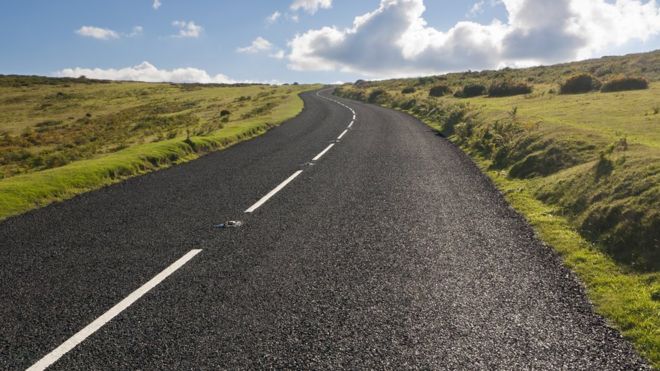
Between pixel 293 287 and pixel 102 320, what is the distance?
1.99 metres

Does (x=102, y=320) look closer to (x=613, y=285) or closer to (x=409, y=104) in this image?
(x=613, y=285)

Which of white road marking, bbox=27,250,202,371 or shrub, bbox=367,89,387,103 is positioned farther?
shrub, bbox=367,89,387,103

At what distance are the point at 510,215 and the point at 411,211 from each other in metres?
1.79

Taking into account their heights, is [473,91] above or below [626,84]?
below

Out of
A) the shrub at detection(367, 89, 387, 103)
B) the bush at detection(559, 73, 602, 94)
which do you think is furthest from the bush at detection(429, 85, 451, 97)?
the bush at detection(559, 73, 602, 94)

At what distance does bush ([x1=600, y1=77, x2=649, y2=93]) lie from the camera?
102 feet

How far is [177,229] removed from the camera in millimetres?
7516

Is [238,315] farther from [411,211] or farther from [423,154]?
[423,154]

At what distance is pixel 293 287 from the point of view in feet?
17.4

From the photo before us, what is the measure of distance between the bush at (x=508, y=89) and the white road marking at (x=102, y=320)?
3816 cm

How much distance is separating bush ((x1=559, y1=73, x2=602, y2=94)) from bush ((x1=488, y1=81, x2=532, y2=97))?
4.33 m

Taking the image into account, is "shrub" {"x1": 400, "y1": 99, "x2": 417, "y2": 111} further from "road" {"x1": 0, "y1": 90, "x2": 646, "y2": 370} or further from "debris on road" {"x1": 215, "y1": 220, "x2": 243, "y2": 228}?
"debris on road" {"x1": 215, "y1": 220, "x2": 243, "y2": 228}

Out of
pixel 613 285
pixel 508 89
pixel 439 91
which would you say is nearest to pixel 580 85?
pixel 508 89

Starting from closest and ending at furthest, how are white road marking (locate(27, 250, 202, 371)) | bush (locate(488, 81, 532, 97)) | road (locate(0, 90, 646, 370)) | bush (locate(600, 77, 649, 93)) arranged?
white road marking (locate(27, 250, 202, 371)) < road (locate(0, 90, 646, 370)) < bush (locate(600, 77, 649, 93)) < bush (locate(488, 81, 532, 97))
